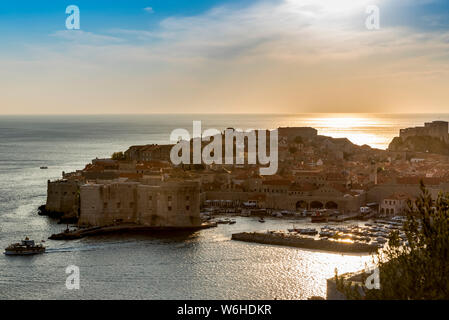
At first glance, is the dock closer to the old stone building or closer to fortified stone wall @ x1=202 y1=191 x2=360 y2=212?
the old stone building

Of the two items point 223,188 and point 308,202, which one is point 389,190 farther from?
point 223,188

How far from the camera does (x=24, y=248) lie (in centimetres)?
1686

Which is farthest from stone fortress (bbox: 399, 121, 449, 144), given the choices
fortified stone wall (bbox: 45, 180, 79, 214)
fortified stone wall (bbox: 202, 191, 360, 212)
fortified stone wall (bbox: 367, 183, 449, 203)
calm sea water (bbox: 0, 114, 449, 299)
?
fortified stone wall (bbox: 45, 180, 79, 214)

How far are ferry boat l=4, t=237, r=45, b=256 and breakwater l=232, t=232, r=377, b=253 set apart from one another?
226 inches

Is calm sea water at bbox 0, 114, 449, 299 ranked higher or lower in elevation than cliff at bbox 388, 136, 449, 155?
lower

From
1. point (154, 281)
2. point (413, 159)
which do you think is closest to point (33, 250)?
point (154, 281)

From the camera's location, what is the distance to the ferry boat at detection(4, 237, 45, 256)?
55.0 ft

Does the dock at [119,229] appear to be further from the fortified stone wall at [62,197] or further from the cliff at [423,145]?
the cliff at [423,145]

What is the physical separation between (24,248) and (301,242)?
769 cm

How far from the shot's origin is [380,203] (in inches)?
997

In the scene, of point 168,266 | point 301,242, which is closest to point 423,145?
point 301,242
